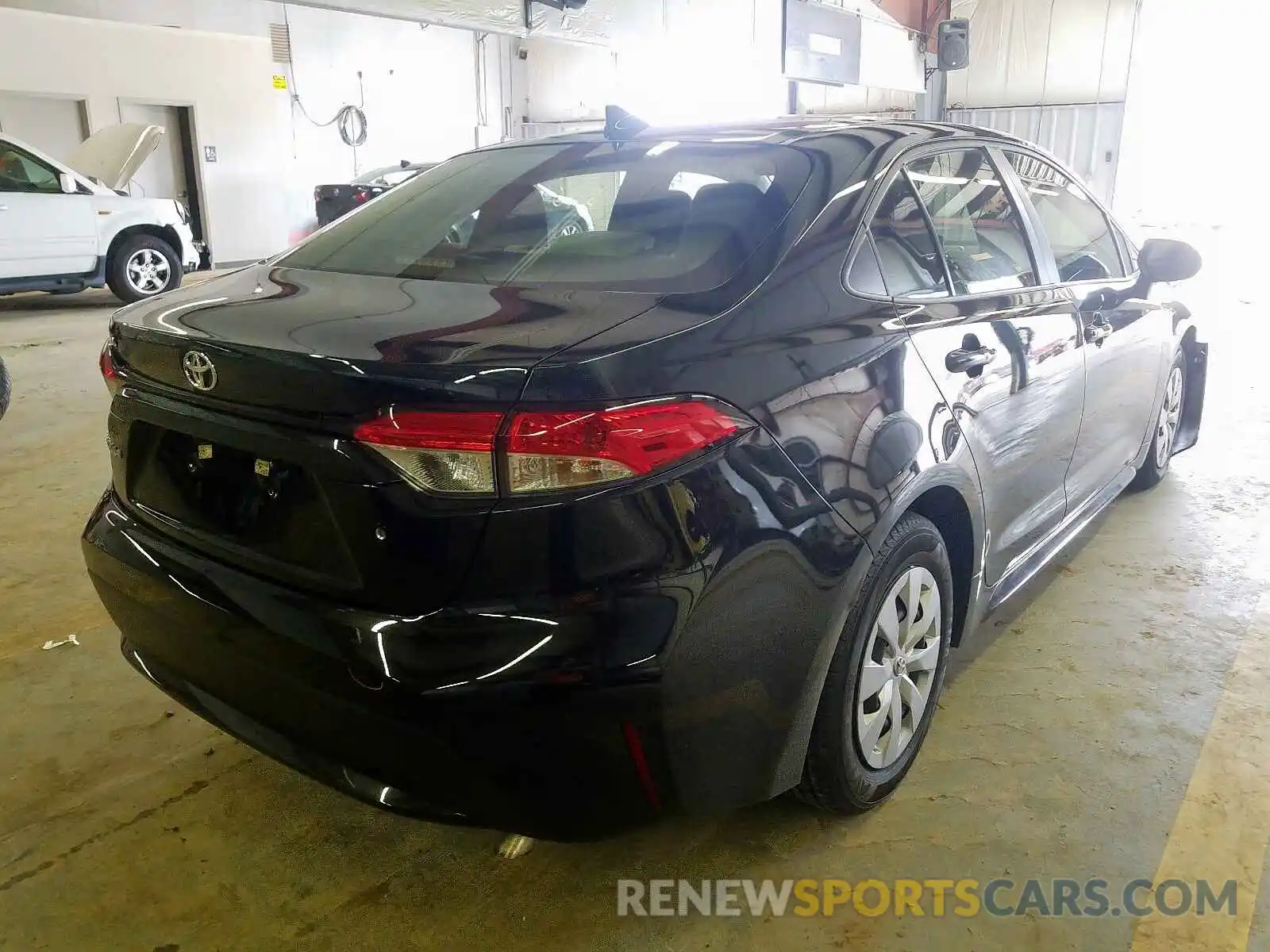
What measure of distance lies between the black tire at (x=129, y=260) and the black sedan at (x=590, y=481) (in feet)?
25.9

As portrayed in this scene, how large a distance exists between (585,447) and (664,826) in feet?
1.98

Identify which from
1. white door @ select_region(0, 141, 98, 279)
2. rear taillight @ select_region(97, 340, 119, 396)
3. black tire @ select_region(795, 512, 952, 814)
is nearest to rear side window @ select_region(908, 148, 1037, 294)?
black tire @ select_region(795, 512, 952, 814)

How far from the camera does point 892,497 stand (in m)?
1.63

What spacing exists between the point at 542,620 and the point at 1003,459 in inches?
48.3

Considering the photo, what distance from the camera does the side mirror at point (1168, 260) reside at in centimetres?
295

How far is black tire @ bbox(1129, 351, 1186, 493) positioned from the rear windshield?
2.29 m

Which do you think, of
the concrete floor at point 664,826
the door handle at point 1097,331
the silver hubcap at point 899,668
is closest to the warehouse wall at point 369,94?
the concrete floor at point 664,826

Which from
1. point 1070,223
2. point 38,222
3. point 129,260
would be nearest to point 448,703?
point 1070,223

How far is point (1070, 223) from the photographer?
2785 mm

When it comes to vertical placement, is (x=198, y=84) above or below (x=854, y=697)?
above

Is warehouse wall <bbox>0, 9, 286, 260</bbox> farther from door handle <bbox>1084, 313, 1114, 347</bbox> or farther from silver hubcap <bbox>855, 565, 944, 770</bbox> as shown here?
silver hubcap <bbox>855, 565, 944, 770</bbox>

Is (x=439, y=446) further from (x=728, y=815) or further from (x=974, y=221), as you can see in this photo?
(x=974, y=221)

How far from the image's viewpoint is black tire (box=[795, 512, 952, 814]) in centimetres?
164

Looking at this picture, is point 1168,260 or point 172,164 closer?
point 1168,260
